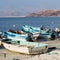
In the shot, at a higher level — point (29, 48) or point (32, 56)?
point (29, 48)

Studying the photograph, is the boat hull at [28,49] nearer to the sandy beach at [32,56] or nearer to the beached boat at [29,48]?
the beached boat at [29,48]

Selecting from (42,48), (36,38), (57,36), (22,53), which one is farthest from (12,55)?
(57,36)

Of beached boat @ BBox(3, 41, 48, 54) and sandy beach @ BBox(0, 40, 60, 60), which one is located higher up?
beached boat @ BBox(3, 41, 48, 54)

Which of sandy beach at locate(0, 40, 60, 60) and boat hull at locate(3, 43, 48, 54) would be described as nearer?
sandy beach at locate(0, 40, 60, 60)

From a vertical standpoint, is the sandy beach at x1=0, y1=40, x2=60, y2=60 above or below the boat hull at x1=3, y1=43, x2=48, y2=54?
below

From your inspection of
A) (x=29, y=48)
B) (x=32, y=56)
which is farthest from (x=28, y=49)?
(x=32, y=56)

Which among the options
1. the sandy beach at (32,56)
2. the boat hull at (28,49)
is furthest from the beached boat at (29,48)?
the sandy beach at (32,56)

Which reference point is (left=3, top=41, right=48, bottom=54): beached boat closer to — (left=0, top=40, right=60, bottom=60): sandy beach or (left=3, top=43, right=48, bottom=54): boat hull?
(left=3, top=43, right=48, bottom=54): boat hull

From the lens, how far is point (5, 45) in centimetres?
2812

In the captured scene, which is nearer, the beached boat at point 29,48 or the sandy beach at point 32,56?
the sandy beach at point 32,56

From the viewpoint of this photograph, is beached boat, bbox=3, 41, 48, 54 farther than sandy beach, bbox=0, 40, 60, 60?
Yes

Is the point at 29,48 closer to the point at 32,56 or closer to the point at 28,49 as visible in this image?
the point at 28,49

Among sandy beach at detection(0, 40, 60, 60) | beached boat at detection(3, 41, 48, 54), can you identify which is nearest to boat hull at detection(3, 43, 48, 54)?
beached boat at detection(3, 41, 48, 54)

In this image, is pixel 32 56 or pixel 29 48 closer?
pixel 32 56
